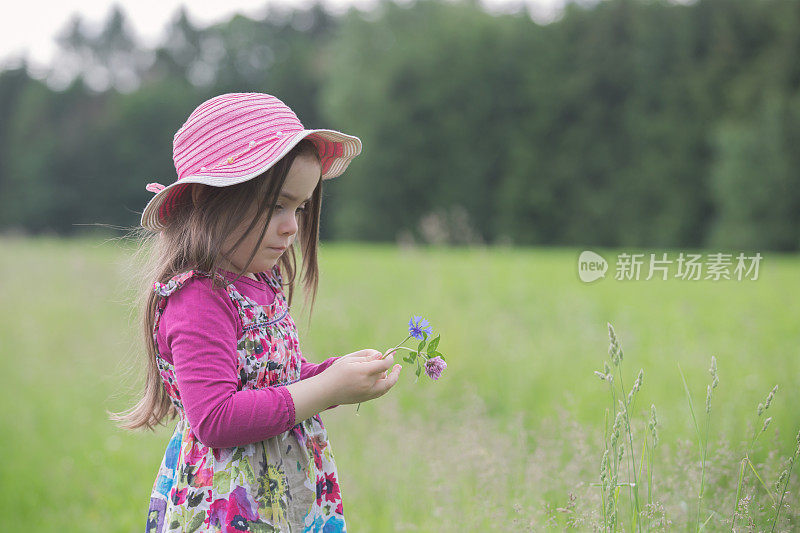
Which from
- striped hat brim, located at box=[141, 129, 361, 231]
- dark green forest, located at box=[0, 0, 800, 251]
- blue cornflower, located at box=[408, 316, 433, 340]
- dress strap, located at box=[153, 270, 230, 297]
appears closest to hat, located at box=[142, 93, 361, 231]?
striped hat brim, located at box=[141, 129, 361, 231]

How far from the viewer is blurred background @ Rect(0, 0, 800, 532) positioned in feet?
10.7

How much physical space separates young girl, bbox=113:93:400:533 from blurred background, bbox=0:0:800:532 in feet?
0.86

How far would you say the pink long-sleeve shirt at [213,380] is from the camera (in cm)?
155

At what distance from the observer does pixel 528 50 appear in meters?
31.0

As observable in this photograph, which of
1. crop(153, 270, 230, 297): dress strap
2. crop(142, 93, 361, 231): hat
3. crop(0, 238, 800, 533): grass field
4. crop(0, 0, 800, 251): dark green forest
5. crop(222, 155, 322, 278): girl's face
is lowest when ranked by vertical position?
crop(0, 238, 800, 533): grass field

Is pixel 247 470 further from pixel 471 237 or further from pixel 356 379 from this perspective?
pixel 471 237

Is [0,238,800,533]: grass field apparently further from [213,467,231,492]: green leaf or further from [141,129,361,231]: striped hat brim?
[213,467,231,492]: green leaf

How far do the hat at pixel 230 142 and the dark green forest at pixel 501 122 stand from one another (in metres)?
19.5

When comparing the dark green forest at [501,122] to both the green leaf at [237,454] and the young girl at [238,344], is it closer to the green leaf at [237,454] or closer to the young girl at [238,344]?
the young girl at [238,344]

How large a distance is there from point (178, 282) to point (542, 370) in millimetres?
3845

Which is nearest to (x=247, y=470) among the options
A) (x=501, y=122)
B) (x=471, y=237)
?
(x=471, y=237)

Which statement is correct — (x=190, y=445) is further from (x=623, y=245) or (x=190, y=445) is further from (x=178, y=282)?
(x=623, y=245)

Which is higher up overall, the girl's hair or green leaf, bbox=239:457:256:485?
the girl's hair

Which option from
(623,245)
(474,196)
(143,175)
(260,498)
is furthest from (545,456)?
(143,175)
